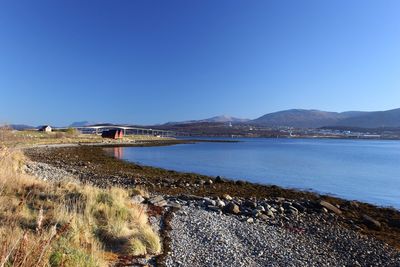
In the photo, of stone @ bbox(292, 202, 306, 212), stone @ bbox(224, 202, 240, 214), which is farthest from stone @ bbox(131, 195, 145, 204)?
stone @ bbox(292, 202, 306, 212)

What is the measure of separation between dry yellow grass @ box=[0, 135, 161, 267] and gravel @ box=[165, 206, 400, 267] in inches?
36.3

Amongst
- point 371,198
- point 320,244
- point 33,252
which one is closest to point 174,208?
point 320,244

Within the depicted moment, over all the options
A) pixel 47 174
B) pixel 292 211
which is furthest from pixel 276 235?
pixel 47 174

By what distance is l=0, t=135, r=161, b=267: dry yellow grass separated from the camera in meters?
4.85

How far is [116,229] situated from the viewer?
26.7 ft

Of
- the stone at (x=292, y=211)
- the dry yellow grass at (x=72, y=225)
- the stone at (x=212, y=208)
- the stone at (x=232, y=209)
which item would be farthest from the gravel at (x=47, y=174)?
the stone at (x=292, y=211)

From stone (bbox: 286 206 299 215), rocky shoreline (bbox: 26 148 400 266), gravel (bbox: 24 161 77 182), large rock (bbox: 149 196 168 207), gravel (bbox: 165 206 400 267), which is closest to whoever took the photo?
gravel (bbox: 165 206 400 267)

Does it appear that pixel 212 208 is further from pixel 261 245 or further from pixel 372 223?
pixel 372 223

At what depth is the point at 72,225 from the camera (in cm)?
705

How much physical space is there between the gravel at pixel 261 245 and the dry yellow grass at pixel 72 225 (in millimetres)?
922

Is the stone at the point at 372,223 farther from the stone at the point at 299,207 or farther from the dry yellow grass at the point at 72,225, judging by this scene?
the dry yellow grass at the point at 72,225

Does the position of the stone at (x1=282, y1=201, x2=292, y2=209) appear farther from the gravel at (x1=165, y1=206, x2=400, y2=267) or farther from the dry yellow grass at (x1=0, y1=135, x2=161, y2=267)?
the dry yellow grass at (x1=0, y1=135, x2=161, y2=267)

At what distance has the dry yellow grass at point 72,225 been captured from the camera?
485 centimetres

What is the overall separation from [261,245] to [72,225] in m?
4.82
